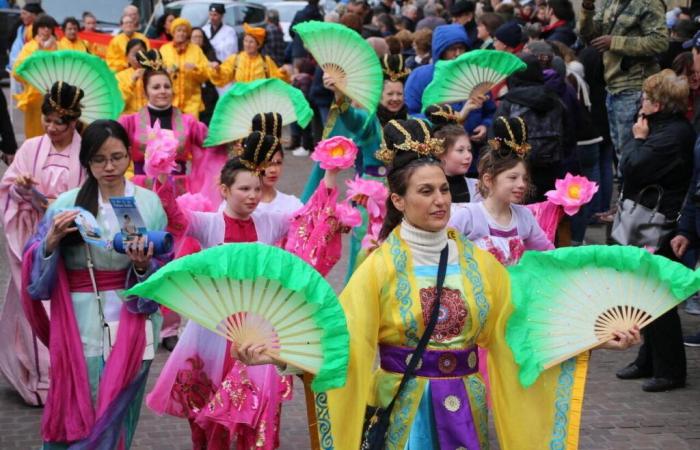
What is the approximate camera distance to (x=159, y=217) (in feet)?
17.9

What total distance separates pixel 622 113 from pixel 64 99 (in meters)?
5.93

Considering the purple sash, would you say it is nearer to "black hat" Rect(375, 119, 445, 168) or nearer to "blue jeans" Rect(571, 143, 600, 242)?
"black hat" Rect(375, 119, 445, 168)

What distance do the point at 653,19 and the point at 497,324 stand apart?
6466 mm

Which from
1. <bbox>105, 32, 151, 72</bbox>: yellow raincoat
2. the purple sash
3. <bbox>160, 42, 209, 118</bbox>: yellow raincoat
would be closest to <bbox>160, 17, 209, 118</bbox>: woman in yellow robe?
<bbox>160, 42, 209, 118</bbox>: yellow raincoat

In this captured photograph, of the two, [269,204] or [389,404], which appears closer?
[389,404]

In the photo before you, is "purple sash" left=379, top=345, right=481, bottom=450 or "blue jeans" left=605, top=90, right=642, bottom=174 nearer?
"purple sash" left=379, top=345, right=481, bottom=450

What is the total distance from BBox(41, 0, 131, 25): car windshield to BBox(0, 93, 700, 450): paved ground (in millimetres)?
16293

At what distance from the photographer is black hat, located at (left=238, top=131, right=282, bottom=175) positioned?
5945mm

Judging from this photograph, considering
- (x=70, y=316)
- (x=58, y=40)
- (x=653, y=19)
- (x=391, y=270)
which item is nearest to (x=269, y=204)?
(x=70, y=316)

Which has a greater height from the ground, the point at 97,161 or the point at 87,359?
the point at 97,161

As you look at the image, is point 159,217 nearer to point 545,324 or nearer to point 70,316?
point 70,316

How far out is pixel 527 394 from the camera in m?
4.55

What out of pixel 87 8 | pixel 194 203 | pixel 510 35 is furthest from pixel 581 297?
pixel 87 8

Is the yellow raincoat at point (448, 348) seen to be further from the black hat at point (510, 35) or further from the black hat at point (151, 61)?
the black hat at point (510, 35)
